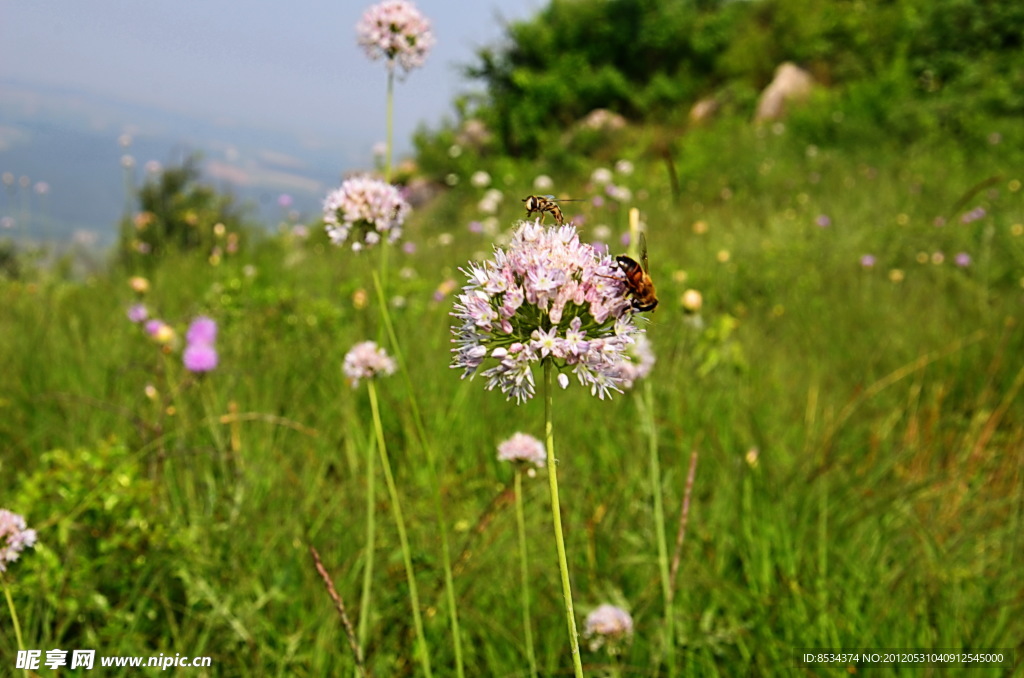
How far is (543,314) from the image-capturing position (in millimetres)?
984

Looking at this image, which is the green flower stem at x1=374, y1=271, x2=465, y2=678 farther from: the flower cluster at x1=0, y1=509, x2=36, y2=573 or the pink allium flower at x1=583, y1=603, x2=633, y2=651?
the flower cluster at x1=0, y1=509, x2=36, y2=573

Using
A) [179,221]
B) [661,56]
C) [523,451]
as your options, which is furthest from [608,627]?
[661,56]

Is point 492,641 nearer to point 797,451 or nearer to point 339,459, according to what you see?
point 339,459

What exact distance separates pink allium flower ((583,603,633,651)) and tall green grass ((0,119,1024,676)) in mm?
89

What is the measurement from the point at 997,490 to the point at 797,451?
84cm

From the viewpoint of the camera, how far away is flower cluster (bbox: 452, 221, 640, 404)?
0.96m

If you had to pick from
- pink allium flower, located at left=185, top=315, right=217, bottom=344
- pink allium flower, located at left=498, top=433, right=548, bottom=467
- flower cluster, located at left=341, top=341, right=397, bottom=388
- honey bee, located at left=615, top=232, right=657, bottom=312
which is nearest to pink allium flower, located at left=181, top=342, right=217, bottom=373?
pink allium flower, located at left=185, top=315, right=217, bottom=344

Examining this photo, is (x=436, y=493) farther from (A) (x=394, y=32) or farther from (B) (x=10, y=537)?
(A) (x=394, y=32)

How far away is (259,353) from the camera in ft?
12.4

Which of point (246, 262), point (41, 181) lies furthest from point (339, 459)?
point (41, 181)

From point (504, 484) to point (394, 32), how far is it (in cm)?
162

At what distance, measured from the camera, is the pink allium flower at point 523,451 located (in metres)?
1.60

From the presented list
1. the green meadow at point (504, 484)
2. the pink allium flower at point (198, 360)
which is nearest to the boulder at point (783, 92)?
the green meadow at point (504, 484)

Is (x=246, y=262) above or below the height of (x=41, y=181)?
below
